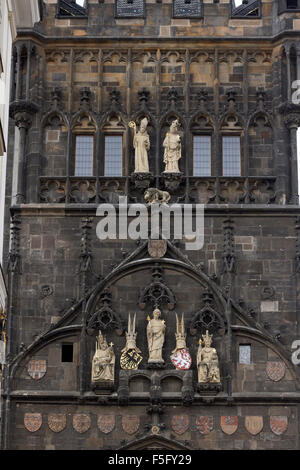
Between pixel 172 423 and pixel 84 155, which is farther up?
pixel 84 155

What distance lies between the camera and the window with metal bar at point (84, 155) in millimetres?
34156

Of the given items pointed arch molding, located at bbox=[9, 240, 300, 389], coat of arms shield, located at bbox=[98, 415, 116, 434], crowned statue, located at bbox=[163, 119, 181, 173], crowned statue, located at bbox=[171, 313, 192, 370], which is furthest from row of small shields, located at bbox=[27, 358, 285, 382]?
crowned statue, located at bbox=[163, 119, 181, 173]

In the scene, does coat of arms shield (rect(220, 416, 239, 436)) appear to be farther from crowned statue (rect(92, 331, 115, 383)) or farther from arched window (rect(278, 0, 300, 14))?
arched window (rect(278, 0, 300, 14))

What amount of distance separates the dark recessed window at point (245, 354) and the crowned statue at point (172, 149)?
3798 mm

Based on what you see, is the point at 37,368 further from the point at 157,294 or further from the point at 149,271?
the point at 149,271

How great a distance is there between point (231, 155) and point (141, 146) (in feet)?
5.99

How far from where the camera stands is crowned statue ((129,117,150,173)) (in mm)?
33875

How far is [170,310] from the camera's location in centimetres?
3272

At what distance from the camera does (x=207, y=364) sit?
3212 cm

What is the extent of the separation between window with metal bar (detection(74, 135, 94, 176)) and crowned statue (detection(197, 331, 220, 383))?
433 centimetres

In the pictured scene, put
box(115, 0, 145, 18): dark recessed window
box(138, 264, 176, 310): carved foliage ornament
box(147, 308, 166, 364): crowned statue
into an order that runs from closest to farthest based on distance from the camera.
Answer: box(147, 308, 166, 364): crowned statue → box(138, 264, 176, 310): carved foliage ornament → box(115, 0, 145, 18): dark recessed window

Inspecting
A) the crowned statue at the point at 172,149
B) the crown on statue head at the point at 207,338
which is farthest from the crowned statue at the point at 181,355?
the crowned statue at the point at 172,149

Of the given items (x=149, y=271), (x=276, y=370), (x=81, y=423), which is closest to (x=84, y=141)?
(x=149, y=271)

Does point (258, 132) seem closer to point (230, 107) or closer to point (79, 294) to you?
point (230, 107)
